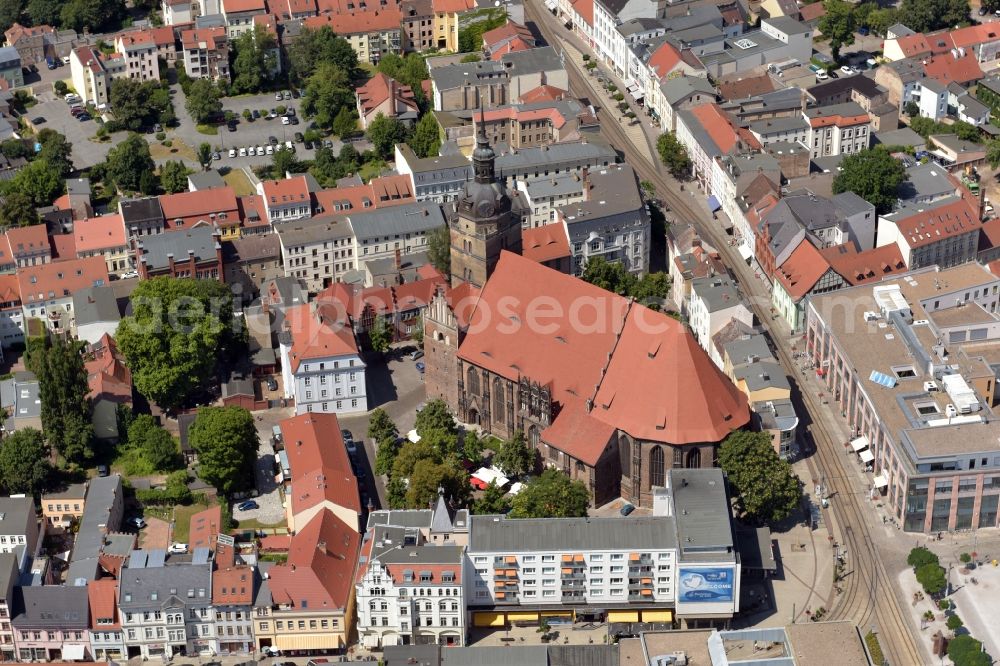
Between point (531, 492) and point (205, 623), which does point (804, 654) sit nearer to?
point (531, 492)

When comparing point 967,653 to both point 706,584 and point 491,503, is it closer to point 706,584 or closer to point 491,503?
point 706,584

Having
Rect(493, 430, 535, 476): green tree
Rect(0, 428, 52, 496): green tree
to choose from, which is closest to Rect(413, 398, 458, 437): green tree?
Rect(493, 430, 535, 476): green tree

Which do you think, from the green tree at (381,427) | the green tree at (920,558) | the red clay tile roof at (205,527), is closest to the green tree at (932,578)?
the green tree at (920,558)

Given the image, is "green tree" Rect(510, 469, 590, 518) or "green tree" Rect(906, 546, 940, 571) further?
"green tree" Rect(510, 469, 590, 518)

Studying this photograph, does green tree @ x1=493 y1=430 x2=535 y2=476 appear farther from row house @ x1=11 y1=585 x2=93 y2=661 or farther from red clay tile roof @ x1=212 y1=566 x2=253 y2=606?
row house @ x1=11 y1=585 x2=93 y2=661

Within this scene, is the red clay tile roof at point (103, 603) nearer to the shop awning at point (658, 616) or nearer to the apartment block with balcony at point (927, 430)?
the shop awning at point (658, 616)

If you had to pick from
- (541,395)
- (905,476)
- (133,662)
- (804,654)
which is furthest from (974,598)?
(133,662)
